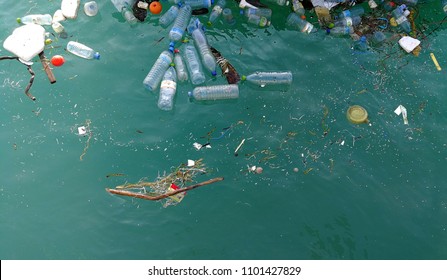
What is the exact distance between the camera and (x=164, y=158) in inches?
250

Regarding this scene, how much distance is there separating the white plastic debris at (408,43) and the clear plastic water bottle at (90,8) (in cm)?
636

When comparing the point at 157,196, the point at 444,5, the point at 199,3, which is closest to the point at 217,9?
the point at 199,3

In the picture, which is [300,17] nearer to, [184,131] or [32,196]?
[184,131]

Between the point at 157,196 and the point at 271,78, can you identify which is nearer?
the point at 157,196

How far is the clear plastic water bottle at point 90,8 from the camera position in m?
7.49

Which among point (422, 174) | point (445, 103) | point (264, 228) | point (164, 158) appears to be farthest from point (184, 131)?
point (445, 103)

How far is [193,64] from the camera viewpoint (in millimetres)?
7074

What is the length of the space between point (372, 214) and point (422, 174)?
1.21 m

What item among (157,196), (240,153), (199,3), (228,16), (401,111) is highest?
(199,3)

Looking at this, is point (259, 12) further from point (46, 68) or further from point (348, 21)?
point (46, 68)

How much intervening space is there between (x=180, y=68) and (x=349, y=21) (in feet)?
12.0

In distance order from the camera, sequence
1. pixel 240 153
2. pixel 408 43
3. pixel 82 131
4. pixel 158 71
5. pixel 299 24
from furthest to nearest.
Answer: pixel 299 24
pixel 408 43
pixel 158 71
pixel 82 131
pixel 240 153

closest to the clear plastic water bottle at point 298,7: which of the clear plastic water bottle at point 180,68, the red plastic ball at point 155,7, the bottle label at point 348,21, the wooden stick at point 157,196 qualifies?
the bottle label at point 348,21

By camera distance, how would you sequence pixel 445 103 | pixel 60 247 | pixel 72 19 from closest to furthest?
1. pixel 60 247
2. pixel 445 103
3. pixel 72 19
